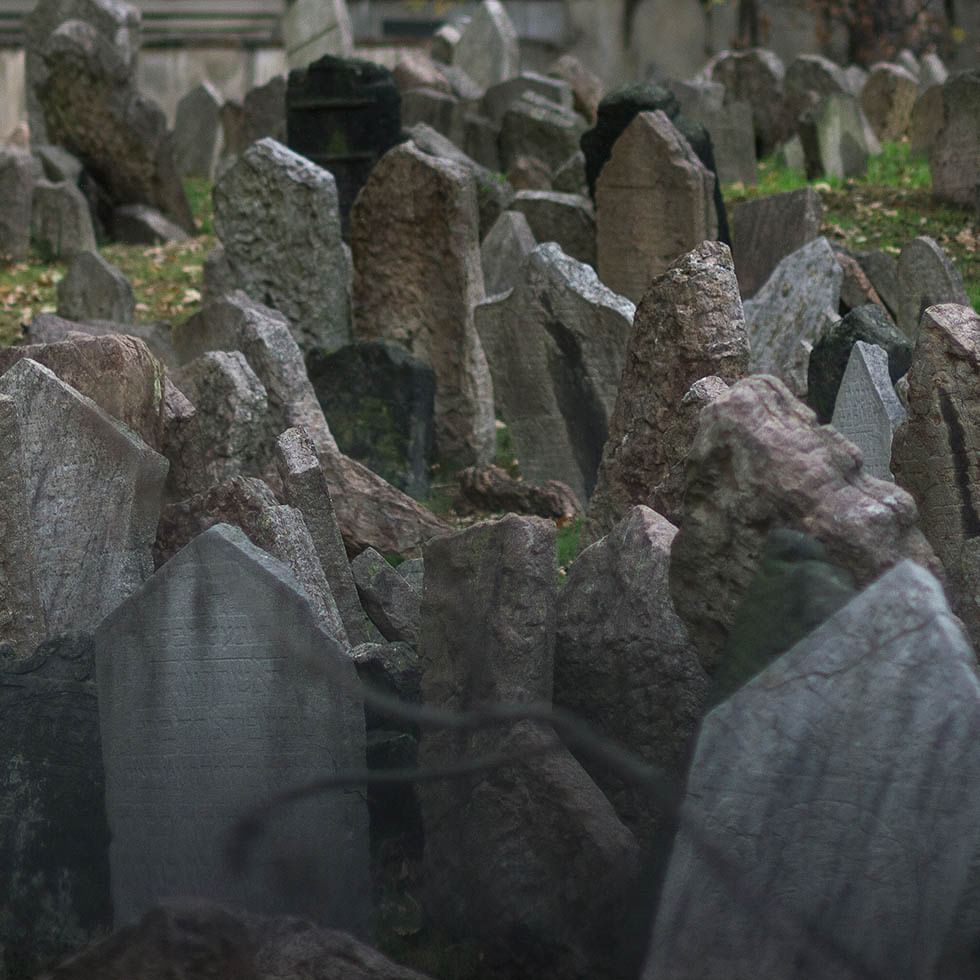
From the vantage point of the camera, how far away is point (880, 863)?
10.5ft

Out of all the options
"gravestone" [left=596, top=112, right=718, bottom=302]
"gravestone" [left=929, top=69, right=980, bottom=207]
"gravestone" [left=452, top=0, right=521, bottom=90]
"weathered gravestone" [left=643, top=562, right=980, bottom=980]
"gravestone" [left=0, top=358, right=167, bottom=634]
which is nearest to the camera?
"weathered gravestone" [left=643, top=562, right=980, bottom=980]

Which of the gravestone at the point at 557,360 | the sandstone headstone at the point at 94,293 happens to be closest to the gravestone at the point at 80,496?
the gravestone at the point at 557,360

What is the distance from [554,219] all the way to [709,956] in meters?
7.96

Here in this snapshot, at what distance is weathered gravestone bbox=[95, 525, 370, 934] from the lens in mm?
Answer: 3830

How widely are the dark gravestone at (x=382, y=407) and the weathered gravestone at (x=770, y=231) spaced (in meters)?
2.64

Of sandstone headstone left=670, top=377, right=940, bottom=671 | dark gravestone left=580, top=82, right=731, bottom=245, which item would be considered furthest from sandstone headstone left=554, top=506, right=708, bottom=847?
dark gravestone left=580, top=82, right=731, bottom=245

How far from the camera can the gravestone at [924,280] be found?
8781 millimetres

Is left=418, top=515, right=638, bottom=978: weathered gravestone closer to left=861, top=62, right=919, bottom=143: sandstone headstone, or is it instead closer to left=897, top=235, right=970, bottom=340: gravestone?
left=897, top=235, right=970, bottom=340: gravestone

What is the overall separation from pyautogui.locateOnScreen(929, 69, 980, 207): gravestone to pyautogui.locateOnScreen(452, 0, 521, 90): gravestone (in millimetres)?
9724

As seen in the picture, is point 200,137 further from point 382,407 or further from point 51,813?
point 51,813

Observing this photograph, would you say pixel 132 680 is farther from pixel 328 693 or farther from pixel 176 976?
pixel 176 976

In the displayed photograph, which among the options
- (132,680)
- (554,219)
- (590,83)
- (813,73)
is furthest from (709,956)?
(590,83)

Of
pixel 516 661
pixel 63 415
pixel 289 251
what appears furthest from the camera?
pixel 289 251

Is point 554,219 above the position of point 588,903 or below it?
above
